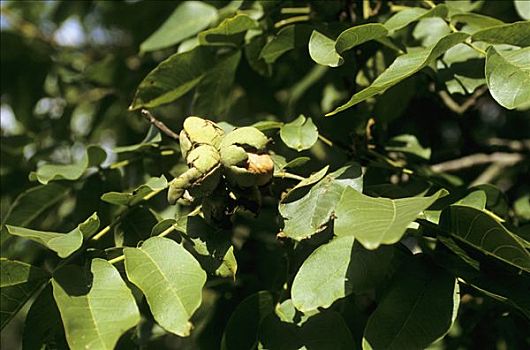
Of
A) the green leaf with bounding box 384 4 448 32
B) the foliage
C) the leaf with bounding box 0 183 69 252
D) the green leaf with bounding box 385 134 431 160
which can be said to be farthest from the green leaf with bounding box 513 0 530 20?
the leaf with bounding box 0 183 69 252

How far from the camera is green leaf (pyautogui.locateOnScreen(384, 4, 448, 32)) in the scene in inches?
51.1

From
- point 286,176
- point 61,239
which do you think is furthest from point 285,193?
point 61,239

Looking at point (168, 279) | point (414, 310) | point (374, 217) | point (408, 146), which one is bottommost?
point (408, 146)

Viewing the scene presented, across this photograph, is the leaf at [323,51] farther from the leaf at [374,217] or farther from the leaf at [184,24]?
the leaf at [184,24]

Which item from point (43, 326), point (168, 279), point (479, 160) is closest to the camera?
point (168, 279)

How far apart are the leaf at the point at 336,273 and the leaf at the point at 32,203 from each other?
70 cm

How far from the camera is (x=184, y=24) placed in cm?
167

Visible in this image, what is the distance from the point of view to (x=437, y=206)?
1.18 meters

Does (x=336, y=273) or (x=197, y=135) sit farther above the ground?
(x=197, y=135)

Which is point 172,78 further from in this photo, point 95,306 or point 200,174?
point 95,306

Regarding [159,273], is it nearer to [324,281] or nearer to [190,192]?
Answer: [190,192]

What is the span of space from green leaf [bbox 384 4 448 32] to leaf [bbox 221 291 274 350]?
21.9 inches

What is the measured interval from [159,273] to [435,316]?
1.39 ft

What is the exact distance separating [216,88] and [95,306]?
0.69 meters
